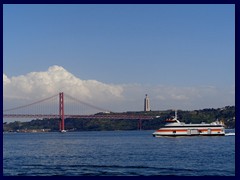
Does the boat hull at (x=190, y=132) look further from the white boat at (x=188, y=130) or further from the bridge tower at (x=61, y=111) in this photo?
the bridge tower at (x=61, y=111)

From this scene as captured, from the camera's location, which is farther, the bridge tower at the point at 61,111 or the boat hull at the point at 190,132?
the bridge tower at the point at 61,111

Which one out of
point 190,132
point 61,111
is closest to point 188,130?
point 190,132

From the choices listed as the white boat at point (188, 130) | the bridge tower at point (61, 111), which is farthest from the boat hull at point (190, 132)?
the bridge tower at point (61, 111)

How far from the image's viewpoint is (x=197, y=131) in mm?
31703

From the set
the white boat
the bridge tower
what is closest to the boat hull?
the white boat

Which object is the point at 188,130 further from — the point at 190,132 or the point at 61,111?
the point at 61,111

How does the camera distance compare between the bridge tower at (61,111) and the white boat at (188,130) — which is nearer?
the white boat at (188,130)

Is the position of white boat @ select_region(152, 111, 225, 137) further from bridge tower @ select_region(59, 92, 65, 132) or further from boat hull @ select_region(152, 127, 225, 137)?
bridge tower @ select_region(59, 92, 65, 132)

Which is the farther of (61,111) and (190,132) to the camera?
(61,111)

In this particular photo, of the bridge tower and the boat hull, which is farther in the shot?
the bridge tower
